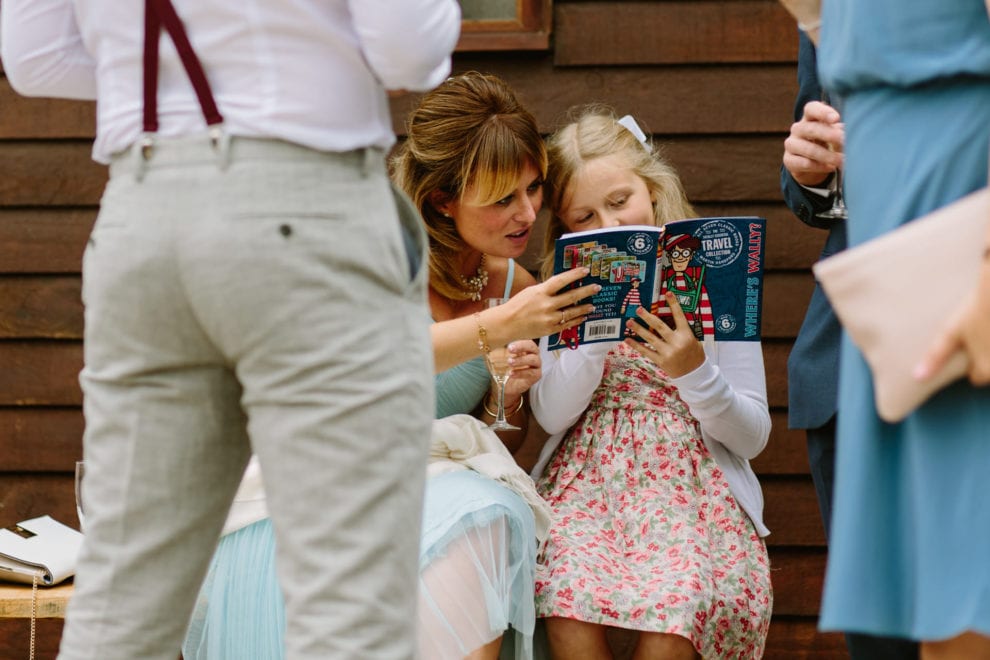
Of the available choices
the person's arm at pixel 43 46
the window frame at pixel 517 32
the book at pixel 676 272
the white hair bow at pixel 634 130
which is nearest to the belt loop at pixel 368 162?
the person's arm at pixel 43 46

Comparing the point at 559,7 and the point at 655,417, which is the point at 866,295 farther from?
the point at 559,7

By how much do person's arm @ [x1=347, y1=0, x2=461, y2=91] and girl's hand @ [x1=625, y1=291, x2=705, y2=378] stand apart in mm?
1086

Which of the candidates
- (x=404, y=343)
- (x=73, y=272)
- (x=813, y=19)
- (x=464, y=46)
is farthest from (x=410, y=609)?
(x=73, y=272)

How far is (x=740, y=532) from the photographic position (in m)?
2.34

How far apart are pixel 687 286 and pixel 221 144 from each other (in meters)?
1.26

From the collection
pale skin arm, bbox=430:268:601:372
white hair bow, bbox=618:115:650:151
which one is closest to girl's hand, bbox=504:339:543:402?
pale skin arm, bbox=430:268:601:372

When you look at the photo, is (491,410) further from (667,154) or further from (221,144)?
(221,144)

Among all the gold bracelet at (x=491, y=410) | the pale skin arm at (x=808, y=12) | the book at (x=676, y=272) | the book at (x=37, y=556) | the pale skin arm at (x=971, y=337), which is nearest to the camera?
the pale skin arm at (x=971, y=337)

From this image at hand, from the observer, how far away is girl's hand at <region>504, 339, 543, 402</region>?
2.46 metres

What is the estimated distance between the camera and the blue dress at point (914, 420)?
114 cm

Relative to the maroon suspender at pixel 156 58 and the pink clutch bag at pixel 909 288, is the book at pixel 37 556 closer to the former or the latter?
the maroon suspender at pixel 156 58

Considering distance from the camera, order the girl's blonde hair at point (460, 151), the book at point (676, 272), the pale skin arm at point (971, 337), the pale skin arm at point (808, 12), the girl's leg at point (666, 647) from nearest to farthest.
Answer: the pale skin arm at point (971, 337) → the pale skin arm at point (808, 12) → the girl's leg at point (666, 647) → the book at point (676, 272) → the girl's blonde hair at point (460, 151)

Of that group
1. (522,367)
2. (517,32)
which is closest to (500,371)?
(522,367)

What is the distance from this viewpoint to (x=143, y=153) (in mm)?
1264
